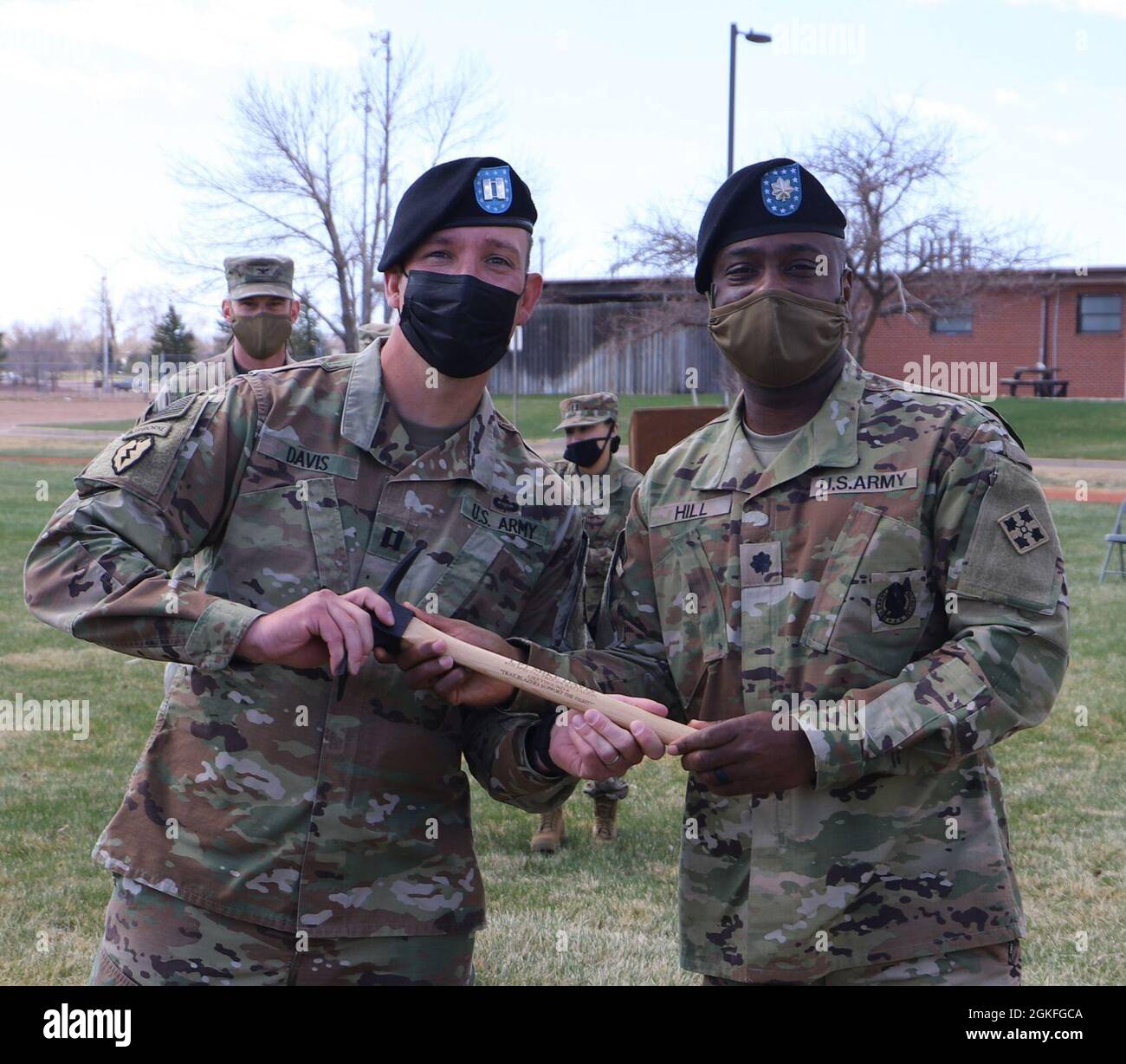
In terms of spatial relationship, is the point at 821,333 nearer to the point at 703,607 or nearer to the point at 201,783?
the point at 703,607

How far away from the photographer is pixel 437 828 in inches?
111

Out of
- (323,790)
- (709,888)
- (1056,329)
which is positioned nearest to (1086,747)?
(709,888)

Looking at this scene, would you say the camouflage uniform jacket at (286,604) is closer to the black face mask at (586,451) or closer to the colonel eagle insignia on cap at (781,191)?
the colonel eagle insignia on cap at (781,191)

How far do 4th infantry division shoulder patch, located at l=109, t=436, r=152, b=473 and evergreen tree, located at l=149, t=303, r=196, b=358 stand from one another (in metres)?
29.5

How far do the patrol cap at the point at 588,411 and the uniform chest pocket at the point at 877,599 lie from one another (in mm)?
5401

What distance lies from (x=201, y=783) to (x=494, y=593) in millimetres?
782

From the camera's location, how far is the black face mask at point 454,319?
2.94 metres

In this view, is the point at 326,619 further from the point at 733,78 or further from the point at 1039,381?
the point at 1039,381

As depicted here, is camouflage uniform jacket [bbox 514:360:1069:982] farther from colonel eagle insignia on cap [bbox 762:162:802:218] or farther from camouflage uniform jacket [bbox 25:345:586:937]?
colonel eagle insignia on cap [bbox 762:162:802:218]

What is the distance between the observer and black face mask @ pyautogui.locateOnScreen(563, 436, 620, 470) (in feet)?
26.6

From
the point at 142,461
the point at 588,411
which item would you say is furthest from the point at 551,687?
the point at 588,411

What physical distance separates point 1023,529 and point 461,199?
1464 mm

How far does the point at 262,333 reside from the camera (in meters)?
7.30

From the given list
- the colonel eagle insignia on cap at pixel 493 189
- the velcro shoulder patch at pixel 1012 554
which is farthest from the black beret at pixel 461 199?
the velcro shoulder patch at pixel 1012 554
